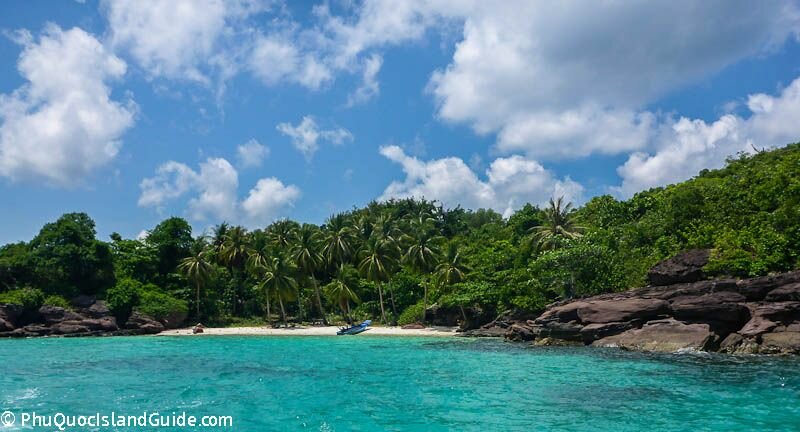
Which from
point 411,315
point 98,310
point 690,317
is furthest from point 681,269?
point 98,310

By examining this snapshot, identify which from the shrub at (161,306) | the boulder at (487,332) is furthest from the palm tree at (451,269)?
the shrub at (161,306)

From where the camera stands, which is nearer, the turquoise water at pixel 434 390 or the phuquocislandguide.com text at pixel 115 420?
the phuquocislandguide.com text at pixel 115 420

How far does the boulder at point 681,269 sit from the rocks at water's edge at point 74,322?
4752 cm

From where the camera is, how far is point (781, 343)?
25.8 m

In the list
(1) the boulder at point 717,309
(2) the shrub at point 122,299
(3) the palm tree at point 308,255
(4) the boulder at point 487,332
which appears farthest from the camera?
(3) the palm tree at point 308,255

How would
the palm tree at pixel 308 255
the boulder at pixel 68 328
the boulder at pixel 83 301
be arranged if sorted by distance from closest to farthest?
1. the boulder at pixel 68 328
2. the boulder at pixel 83 301
3. the palm tree at pixel 308 255

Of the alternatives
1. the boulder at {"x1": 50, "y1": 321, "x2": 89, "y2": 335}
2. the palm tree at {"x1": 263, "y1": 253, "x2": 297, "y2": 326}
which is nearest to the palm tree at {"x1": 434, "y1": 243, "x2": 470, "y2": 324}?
the palm tree at {"x1": 263, "y1": 253, "x2": 297, "y2": 326}

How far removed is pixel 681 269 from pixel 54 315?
54.8 meters

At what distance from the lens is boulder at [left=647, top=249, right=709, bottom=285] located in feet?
111

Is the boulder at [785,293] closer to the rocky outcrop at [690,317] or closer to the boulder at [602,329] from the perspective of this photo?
the rocky outcrop at [690,317]

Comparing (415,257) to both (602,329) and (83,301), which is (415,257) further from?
(83,301)

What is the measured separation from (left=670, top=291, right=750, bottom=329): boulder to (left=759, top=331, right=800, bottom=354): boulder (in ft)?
6.33

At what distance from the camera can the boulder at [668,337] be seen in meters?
27.9

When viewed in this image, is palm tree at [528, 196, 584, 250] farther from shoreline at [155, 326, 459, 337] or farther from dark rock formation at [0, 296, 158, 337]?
dark rock formation at [0, 296, 158, 337]
